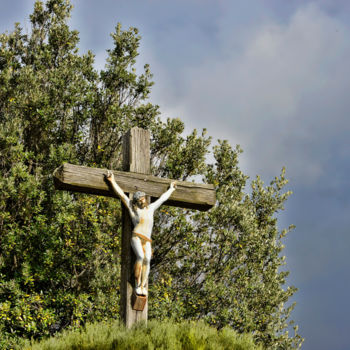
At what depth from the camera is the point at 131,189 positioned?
22.5 ft

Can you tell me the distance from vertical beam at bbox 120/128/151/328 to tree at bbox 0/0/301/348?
5.28 metres

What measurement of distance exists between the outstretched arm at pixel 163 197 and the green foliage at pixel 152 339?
1601 millimetres

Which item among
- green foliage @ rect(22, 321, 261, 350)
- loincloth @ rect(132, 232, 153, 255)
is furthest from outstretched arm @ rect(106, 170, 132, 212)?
green foliage @ rect(22, 321, 261, 350)

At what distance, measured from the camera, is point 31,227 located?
12062 millimetres

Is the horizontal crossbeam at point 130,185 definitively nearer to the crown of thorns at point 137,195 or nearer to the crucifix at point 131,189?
the crucifix at point 131,189

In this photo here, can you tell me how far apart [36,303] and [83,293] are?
1173mm

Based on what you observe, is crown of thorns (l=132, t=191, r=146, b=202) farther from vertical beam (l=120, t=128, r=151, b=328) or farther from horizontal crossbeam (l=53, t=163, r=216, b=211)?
horizontal crossbeam (l=53, t=163, r=216, b=211)

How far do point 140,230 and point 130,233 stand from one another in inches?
10.0

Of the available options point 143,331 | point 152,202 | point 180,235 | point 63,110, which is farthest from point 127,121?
point 143,331

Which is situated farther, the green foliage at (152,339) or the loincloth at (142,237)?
the loincloth at (142,237)

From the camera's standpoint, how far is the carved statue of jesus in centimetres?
617

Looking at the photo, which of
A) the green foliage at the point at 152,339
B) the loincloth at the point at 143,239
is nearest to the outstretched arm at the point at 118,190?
the loincloth at the point at 143,239

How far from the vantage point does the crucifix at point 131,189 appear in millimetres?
6160

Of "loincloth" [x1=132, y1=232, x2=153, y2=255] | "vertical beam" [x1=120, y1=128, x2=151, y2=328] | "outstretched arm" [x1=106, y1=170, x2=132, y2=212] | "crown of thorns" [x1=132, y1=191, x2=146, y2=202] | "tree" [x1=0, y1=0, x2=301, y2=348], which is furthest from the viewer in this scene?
"tree" [x1=0, y1=0, x2=301, y2=348]
